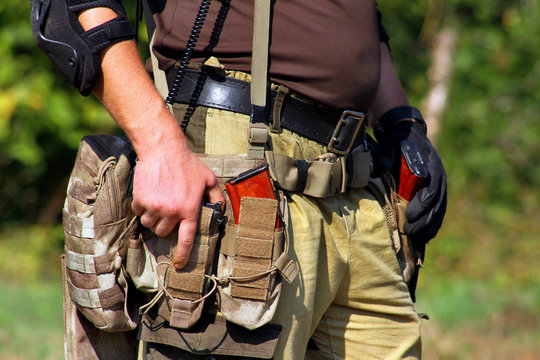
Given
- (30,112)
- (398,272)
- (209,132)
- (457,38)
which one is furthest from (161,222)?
(457,38)

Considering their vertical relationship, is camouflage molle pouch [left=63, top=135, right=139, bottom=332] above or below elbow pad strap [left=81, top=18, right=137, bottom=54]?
below

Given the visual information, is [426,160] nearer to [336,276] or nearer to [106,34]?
[336,276]

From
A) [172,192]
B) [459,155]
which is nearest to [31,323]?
[172,192]

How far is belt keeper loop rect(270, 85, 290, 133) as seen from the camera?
1506mm

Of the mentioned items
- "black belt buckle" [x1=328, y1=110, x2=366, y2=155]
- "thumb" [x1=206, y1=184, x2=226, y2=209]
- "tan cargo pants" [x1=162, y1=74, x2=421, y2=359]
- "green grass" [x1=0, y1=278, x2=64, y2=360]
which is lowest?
"green grass" [x1=0, y1=278, x2=64, y2=360]

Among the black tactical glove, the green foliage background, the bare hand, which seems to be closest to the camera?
the bare hand

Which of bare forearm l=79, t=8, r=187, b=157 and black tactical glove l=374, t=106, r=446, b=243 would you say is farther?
black tactical glove l=374, t=106, r=446, b=243

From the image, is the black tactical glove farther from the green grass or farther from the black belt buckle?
the green grass

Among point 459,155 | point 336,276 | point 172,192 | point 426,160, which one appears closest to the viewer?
point 172,192

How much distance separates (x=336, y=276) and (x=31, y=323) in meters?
2.85

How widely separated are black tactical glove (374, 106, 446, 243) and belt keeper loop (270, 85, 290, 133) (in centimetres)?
51

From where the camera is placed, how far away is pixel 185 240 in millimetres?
1369

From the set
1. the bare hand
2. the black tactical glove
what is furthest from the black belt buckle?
the bare hand

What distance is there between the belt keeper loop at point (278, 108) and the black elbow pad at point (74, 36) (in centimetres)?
39
